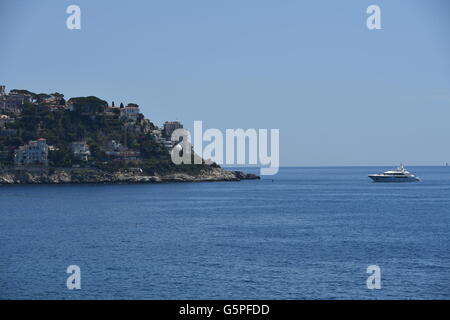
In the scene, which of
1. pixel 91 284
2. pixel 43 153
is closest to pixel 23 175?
pixel 43 153

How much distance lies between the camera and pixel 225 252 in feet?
154

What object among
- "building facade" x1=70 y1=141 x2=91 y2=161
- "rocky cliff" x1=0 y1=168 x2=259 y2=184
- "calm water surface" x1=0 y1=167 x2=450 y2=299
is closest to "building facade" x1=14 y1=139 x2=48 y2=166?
"rocky cliff" x1=0 y1=168 x2=259 y2=184

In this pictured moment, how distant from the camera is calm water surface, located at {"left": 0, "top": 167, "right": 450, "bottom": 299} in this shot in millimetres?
35000

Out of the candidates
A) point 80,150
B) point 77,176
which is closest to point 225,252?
point 77,176

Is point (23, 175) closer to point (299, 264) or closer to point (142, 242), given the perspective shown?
point (142, 242)

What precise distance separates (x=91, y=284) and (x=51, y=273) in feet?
14.5

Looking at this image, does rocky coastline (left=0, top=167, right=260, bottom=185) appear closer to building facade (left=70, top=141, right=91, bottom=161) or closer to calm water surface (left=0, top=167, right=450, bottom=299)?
building facade (left=70, top=141, right=91, bottom=161)

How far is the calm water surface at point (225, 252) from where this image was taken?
35.0 m

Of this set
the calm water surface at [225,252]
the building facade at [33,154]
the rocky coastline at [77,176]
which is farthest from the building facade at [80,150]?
the calm water surface at [225,252]

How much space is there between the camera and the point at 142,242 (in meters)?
53.2

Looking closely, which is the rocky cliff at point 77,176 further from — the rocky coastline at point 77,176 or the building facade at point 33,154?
the building facade at point 33,154
